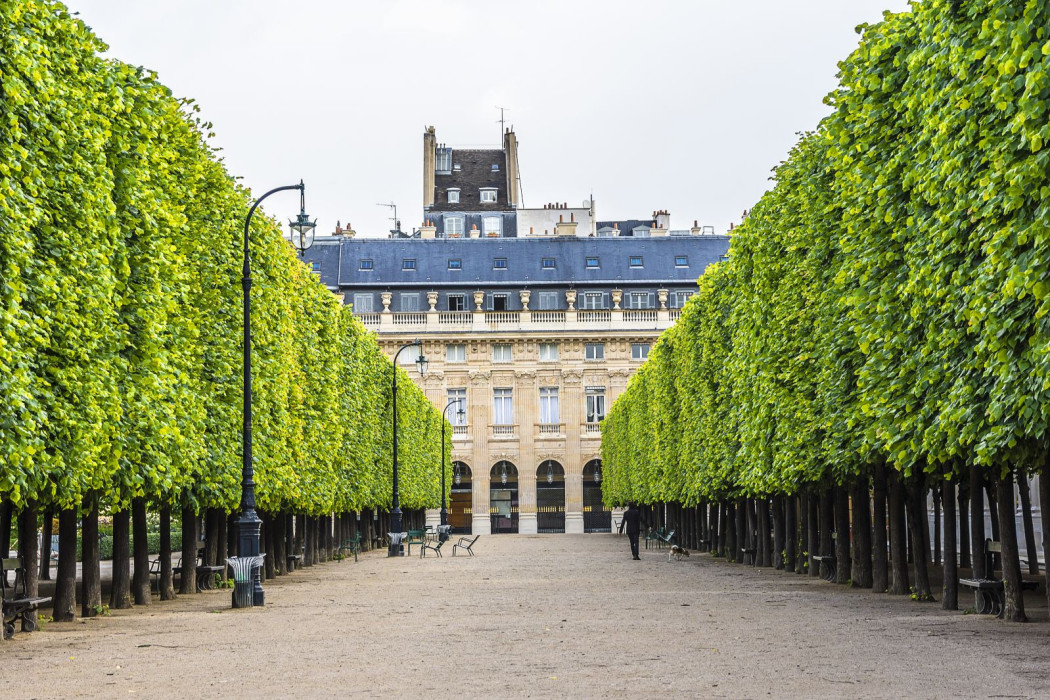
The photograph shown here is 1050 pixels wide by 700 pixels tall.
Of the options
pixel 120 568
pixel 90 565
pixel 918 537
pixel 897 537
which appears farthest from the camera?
pixel 120 568

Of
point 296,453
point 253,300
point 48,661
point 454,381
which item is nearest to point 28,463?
point 48,661

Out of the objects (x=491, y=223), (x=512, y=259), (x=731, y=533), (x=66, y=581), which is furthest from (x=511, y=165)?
(x=66, y=581)

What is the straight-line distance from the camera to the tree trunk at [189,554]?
92.3ft

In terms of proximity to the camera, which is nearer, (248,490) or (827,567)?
(248,490)

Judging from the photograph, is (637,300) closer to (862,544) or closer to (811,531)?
(811,531)

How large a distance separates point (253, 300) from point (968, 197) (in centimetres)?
1766

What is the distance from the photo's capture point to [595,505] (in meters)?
93.2

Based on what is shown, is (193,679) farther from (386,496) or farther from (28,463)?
(386,496)

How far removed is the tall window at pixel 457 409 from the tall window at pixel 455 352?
2137 millimetres

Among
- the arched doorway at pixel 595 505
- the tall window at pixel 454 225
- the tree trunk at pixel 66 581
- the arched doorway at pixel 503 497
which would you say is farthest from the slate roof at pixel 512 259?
the tree trunk at pixel 66 581

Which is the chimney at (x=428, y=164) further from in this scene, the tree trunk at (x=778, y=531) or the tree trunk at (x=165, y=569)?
the tree trunk at (x=165, y=569)

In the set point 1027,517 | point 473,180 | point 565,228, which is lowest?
point 1027,517

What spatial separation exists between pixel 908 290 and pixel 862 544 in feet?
32.0

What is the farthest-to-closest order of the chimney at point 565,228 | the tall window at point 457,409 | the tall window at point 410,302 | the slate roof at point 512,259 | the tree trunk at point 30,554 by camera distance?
the chimney at point 565,228 → the tall window at point 457,409 → the slate roof at point 512,259 → the tall window at point 410,302 → the tree trunk at point 30,554
